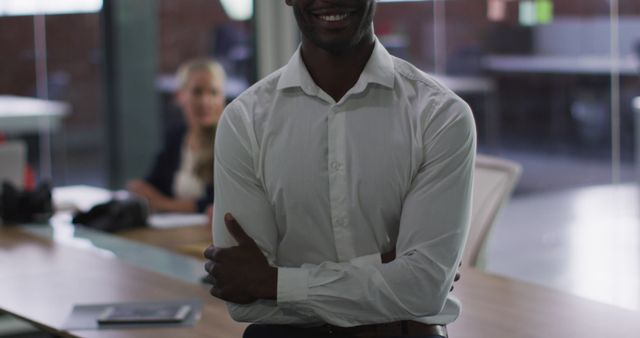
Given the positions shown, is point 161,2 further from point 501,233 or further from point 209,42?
point 501,233

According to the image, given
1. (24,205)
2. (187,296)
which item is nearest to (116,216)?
(24,205)

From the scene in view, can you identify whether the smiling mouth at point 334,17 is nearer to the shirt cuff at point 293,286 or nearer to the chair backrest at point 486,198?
the shirt cuff at point 293,286

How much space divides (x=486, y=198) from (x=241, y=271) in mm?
1819

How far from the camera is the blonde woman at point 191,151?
5.69 meters

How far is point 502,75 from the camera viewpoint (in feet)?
19.1

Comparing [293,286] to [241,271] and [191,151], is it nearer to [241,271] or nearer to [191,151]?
[241,271]

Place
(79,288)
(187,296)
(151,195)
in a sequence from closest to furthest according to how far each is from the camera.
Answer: (187,296), (79,288), (151,195)

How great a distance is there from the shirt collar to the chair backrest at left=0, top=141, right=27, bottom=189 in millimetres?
2932

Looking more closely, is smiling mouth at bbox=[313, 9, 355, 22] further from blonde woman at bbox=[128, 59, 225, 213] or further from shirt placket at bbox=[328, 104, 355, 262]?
blonde woman at bbox=[128, 59, 225, 213]

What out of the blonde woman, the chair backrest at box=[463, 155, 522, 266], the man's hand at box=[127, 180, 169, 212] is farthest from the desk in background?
the chair backrest at box=[463, 155, 522, 266]

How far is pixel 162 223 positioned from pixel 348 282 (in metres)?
2.66

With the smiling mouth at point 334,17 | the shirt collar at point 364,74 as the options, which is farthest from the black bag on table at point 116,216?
the smiling mouth at point 334,17

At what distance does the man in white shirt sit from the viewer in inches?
88.2

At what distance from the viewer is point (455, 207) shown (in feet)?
7.39
